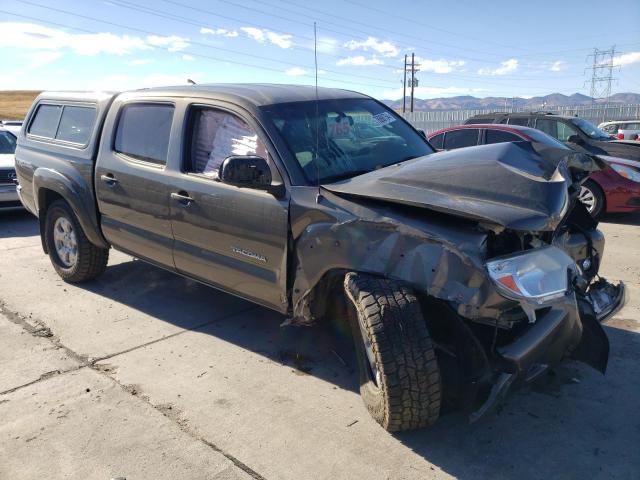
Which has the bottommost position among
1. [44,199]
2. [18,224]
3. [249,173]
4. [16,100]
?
[18,224]

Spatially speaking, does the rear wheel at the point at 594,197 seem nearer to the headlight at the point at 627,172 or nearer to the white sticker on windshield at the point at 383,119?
the headlight at the point at 627,172

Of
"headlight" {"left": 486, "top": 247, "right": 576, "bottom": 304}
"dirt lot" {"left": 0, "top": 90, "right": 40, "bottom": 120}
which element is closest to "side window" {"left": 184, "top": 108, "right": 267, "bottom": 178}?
"headlight" {"left": 486, "top": 247, "right": 576, "bottom": 304}

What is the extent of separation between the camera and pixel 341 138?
3832 mm

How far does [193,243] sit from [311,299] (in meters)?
1.17

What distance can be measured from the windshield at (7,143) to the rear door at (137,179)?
22.0 feet

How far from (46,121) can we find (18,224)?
13.0ft

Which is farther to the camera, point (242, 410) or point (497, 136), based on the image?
point (497, 136)

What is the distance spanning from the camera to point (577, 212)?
375cm

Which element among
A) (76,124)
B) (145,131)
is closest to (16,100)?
(76,124)

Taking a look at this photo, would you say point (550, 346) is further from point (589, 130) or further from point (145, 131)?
point (589, 130)

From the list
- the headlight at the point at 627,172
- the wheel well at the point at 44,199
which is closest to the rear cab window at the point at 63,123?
the wheel well at the point at 44,199

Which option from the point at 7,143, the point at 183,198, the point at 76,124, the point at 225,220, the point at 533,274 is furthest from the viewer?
the point at 7,143

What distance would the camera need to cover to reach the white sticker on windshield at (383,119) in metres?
4.28

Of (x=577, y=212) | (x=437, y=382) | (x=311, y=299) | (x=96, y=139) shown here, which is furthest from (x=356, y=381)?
(x=96, y=139)
